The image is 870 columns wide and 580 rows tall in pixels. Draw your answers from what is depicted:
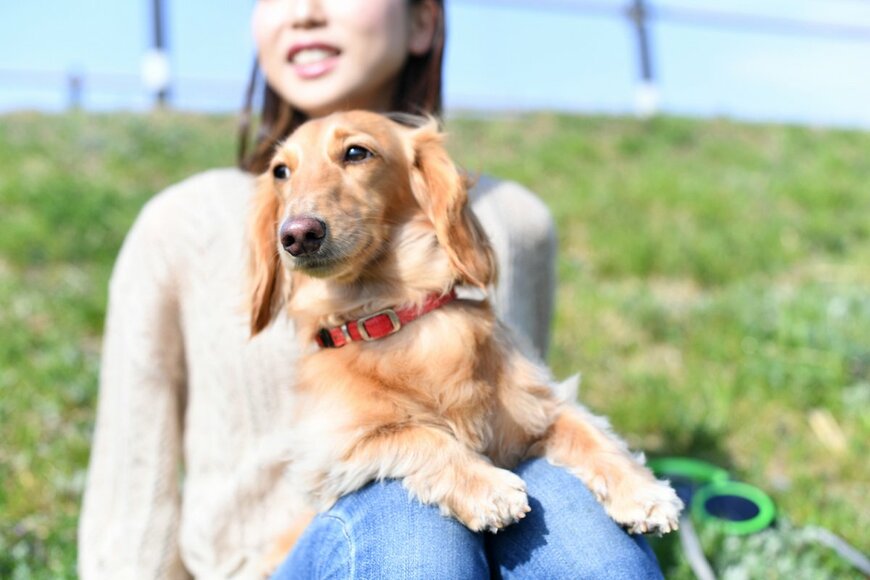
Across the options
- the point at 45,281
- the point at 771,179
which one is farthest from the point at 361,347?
the point at 771,179

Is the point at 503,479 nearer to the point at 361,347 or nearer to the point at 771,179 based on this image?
the point at 361,347

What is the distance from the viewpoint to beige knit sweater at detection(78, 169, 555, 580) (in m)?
2.58

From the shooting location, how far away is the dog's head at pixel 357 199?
203 centimetres

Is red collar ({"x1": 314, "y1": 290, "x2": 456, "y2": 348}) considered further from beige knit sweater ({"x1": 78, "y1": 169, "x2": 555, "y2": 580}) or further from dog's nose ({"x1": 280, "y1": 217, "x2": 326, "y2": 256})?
beige knit sweater ({"x1": 78, "y1": 169, "x2": 555, "y2": 580})

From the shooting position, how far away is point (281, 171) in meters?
2.30

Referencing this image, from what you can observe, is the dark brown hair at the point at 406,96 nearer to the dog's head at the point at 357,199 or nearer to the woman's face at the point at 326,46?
the woman's face at the point at 326,46

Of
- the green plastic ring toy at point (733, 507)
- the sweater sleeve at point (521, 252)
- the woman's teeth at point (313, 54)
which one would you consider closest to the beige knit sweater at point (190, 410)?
the woman's teeth at point (313, 54)

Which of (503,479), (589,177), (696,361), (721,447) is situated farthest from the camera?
(589,177)

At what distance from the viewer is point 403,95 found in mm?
2982

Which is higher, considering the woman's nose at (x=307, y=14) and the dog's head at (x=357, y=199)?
the woman's nose at (x=307, y=14)

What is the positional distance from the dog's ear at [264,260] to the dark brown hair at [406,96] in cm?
56

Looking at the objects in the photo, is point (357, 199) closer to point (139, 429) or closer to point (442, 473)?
point (442, 473)

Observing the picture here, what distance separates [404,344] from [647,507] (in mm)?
677

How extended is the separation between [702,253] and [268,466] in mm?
3926
